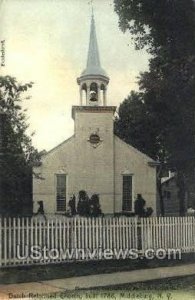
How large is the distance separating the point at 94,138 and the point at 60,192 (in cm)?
259

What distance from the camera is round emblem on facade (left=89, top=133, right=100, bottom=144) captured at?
16.1m

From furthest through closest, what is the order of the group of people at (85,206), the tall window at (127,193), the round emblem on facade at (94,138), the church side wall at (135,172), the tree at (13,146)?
1. the round emblem on facade at (94,138)
2. the church side wall at (135,172)
3. the tall window at (127,193)
4. the group of people at (85,206)
5. the tree at (13,146)

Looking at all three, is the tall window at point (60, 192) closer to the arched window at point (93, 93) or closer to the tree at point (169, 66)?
the tree at point (169, 66)

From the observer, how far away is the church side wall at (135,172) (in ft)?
49.3

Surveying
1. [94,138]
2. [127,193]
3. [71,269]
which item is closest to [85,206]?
[127,193]

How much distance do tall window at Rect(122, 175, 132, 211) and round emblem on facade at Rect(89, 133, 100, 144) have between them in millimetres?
1645

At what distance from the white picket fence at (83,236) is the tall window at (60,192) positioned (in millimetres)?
2645

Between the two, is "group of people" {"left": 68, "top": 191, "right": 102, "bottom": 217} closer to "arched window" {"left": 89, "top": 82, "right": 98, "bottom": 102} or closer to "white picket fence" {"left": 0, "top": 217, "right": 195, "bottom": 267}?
"white picket fence" {"left": 0, "top": 217, "right": 195, "bottom": 267}

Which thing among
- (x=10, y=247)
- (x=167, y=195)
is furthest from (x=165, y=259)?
(x=167, y=195)

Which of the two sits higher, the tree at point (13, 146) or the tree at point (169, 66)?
the tree at point (169, 66)

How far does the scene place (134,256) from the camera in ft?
37.3

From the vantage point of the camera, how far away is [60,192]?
14.5 metres

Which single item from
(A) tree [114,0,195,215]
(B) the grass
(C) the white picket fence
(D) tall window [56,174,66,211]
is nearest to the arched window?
(A) tree [114,0,195,215]

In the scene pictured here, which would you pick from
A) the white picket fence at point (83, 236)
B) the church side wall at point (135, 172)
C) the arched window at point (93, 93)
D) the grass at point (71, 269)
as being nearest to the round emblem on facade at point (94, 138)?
the church side wall at point (135, 172)
